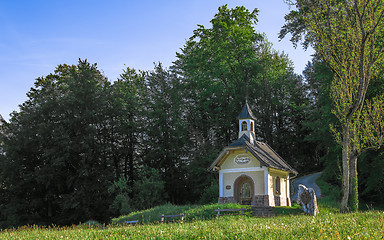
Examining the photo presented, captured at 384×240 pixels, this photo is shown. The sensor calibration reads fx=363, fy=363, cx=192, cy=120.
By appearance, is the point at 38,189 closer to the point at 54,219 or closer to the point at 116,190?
the point at 54,219

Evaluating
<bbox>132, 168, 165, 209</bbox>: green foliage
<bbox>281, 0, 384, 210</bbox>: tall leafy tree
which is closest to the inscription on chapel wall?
<bbox>281, 0, 384, 210</bbox>: tall leafy tree

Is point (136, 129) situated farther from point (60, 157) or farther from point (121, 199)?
point (121, 199)

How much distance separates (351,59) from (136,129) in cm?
2445

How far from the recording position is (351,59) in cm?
2045

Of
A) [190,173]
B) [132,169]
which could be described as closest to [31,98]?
[132,169]

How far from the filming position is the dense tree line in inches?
1388

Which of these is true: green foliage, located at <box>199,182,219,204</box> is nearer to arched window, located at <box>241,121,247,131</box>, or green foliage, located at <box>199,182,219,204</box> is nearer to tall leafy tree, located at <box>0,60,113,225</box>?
arched window, located at <box>241,121,247,131</box>

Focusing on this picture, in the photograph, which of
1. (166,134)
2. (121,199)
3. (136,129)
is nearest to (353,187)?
(121,199)

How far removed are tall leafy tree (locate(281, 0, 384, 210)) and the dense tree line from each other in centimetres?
1071

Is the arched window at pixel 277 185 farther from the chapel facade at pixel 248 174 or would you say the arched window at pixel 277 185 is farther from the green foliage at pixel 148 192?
the green foliage at pixel 148 192

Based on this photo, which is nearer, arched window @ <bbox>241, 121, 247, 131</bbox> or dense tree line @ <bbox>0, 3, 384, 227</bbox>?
arched window @ <bbox>241, 121, 247, 131</bbox>

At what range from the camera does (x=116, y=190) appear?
3491 cm

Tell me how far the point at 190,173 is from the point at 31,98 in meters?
20.4

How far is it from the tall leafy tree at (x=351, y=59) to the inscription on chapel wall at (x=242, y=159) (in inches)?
290
